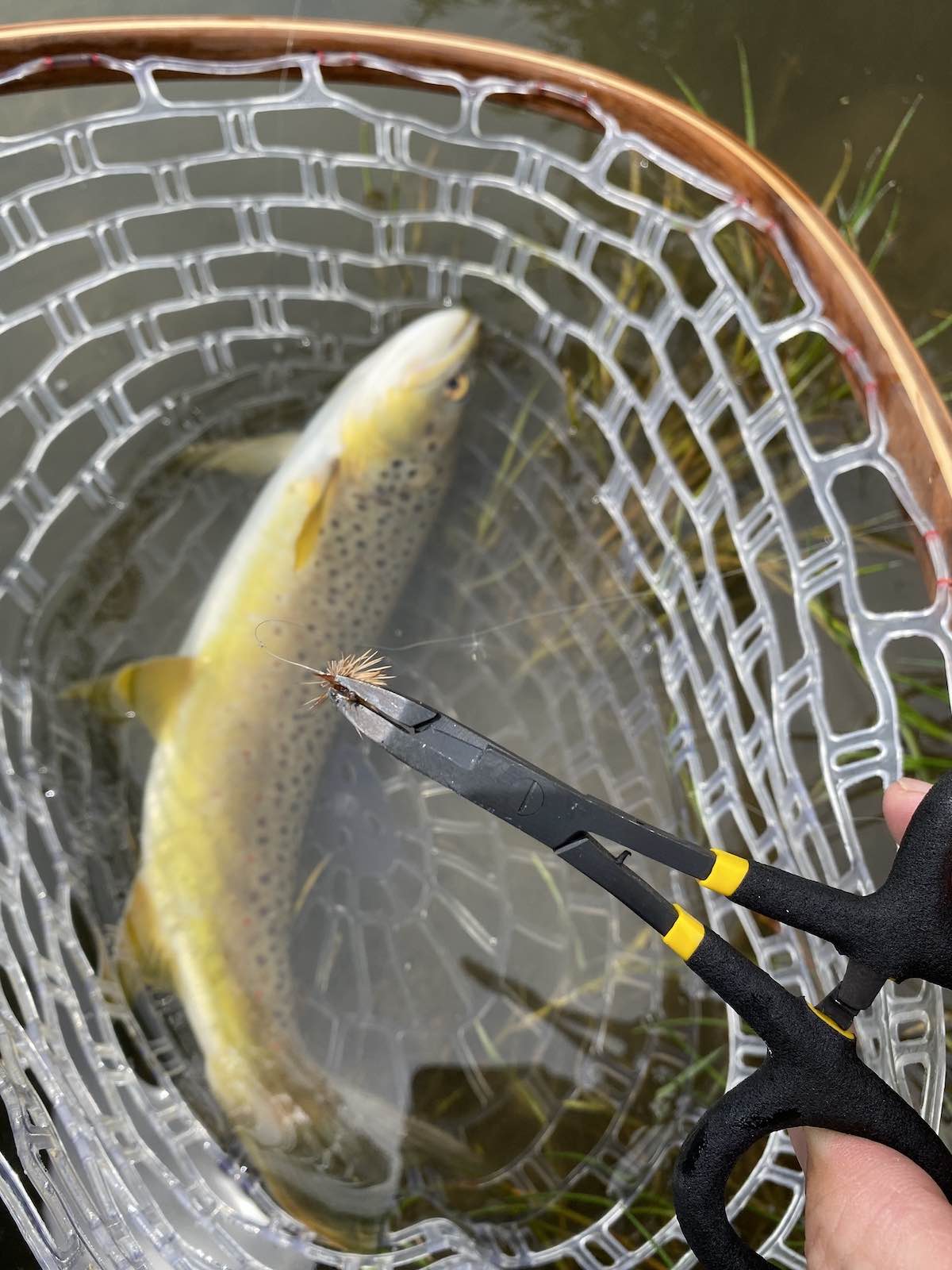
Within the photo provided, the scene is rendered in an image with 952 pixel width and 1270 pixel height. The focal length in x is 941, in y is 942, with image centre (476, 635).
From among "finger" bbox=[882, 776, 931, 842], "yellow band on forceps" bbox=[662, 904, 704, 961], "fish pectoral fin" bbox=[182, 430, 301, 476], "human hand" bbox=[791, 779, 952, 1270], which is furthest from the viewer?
"fish pectoral fin" bbox=[182, 430, 301, 476]

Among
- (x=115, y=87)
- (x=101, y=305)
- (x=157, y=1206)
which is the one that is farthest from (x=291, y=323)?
(x=157, y=1206)

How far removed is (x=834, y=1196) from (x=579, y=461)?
1.40 metres

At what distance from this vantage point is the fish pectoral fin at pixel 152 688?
1.78 m

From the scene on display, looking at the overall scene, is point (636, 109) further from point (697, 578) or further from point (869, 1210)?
point (869, 1210)

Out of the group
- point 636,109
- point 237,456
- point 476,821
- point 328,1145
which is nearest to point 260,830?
point 476,821

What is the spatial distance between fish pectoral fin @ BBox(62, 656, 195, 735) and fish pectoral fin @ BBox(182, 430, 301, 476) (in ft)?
1.37

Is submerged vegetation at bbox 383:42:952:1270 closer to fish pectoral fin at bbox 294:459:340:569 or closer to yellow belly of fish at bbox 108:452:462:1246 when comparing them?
yellow belly of fish at bbox 108:452:462:1246

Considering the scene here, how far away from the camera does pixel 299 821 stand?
1.88m

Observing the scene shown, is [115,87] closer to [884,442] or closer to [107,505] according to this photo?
[107,505]

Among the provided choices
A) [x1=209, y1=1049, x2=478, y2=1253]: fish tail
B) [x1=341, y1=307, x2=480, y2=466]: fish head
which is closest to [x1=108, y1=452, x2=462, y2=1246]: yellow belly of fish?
[x1=209, y1=1049, x2=478, y2=1253]: fish tail

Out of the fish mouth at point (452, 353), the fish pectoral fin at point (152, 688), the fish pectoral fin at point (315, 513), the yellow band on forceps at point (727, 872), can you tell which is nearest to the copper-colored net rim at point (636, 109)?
the fish mouth at point (452, 353)

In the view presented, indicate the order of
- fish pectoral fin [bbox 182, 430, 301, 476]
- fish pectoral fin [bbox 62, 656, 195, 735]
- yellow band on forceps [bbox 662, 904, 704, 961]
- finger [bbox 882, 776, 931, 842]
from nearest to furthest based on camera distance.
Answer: yellow band on forceps [bbox 662, 904, 704, 961], finger [bbox 882, 776, 931, 842], fish pectoral fin [bbox 62, 656, 195, 735], fish pectoral fin [bbox 182, 430, 301, 476]

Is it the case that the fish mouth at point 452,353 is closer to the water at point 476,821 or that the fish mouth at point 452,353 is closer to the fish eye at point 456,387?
the fish eye at point 456,387

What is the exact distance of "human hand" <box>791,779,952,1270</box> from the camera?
2.84 feet
